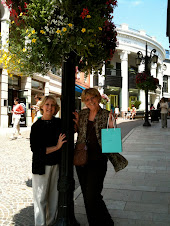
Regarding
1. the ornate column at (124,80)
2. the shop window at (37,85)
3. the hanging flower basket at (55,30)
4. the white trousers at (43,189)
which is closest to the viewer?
the hanging flower basket at (55,30)

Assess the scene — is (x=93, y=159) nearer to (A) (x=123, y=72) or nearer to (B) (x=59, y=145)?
(B) (x=59, y=145)

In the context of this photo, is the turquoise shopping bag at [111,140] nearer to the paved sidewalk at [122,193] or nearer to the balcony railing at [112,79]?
the paved sidewalk at [122,193]

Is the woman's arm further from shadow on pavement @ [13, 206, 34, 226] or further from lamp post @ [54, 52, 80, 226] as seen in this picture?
shadow on pavement @ [13, 206, 34, 226]

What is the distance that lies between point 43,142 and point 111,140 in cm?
75

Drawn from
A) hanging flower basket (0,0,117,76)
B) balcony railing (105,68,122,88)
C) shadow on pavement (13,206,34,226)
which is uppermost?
balcony railing (105,68,122,88)

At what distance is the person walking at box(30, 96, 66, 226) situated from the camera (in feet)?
9.52

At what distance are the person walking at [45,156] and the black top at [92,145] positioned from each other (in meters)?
0.32

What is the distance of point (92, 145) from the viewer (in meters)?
3.03

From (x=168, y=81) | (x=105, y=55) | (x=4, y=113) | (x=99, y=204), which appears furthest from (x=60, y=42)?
(x=168, y=81)

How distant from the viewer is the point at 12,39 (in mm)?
2920

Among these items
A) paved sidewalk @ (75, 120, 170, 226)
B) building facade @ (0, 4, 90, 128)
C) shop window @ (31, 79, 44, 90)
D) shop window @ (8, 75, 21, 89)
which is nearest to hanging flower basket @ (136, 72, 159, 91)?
building facade @ (0, 4, 90, 128)

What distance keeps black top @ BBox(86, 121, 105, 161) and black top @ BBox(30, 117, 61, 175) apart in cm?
35

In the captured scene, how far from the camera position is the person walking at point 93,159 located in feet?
9.77

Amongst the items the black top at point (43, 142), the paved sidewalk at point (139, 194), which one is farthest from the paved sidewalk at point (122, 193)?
the black top at point (43, 142)
